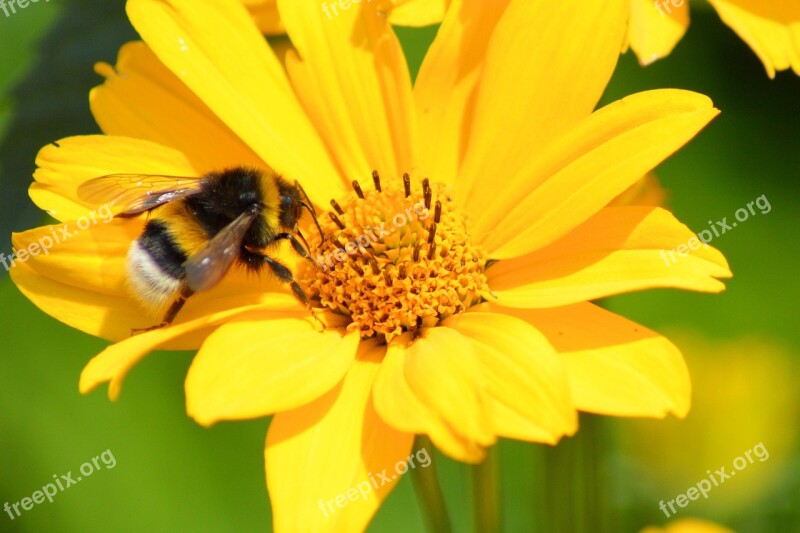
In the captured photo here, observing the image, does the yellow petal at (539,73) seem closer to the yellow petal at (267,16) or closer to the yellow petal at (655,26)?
the yellow petal at (655,26)

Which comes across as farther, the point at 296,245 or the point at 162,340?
the point at 296,245

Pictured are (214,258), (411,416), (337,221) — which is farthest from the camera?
(337,221)

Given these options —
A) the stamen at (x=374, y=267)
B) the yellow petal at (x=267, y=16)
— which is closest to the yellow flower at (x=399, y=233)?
the stamen at (x=374, y=267)

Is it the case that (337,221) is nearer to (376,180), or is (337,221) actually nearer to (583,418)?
(376,180)

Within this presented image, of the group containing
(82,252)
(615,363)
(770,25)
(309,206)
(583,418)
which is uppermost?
(82,252)

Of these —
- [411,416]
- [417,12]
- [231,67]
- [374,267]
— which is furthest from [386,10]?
[411,416]

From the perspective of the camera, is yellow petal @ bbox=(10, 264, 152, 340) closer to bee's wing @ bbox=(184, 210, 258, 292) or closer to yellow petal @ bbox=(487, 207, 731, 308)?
bee's wing @ bbox=(184, 210, 258, 292)

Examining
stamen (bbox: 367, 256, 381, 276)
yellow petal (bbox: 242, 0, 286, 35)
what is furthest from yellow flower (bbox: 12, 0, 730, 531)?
yellow petal (bbox: 242, 0, 286, 35)
